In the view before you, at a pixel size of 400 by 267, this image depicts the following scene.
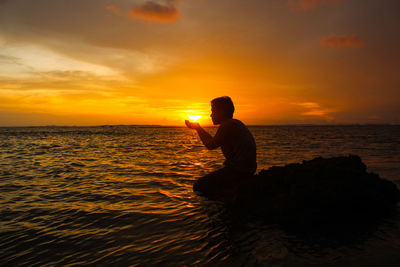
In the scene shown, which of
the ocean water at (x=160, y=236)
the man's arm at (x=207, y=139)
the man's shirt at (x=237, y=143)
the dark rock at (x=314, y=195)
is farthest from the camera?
the man's arm at (x=207, y=139)

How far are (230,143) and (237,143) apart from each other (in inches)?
7.7

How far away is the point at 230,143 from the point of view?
239 inches

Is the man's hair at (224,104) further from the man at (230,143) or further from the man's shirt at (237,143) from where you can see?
the man's shirt at (237,143)

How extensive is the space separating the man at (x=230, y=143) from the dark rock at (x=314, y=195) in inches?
14.2

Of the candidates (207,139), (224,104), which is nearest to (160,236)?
(207,139)

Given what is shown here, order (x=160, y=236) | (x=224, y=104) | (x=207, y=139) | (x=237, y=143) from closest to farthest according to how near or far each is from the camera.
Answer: (x=160, y=236) < (x=237, y=143) < (x=224, y=104) < (x=207, y=139)

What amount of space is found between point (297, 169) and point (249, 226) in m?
2.37

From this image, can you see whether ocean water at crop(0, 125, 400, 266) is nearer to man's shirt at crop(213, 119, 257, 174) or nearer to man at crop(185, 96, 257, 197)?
man at crop(185, 96, 257, 197)

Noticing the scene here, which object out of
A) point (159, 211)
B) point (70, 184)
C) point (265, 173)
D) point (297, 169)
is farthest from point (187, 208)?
point (70, 184)

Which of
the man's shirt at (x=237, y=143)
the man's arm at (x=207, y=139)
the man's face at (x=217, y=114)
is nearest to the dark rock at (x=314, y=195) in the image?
the man's shirt at (x=237, y=143)

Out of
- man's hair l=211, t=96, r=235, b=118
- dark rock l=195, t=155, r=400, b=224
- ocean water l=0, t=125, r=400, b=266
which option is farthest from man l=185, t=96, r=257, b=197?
ocean water l=0, t=125, r=400, b=266

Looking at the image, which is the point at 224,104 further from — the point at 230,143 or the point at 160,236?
the point at 160,236

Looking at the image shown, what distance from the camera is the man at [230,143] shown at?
5922 mm

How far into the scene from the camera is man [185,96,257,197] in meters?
5.92
